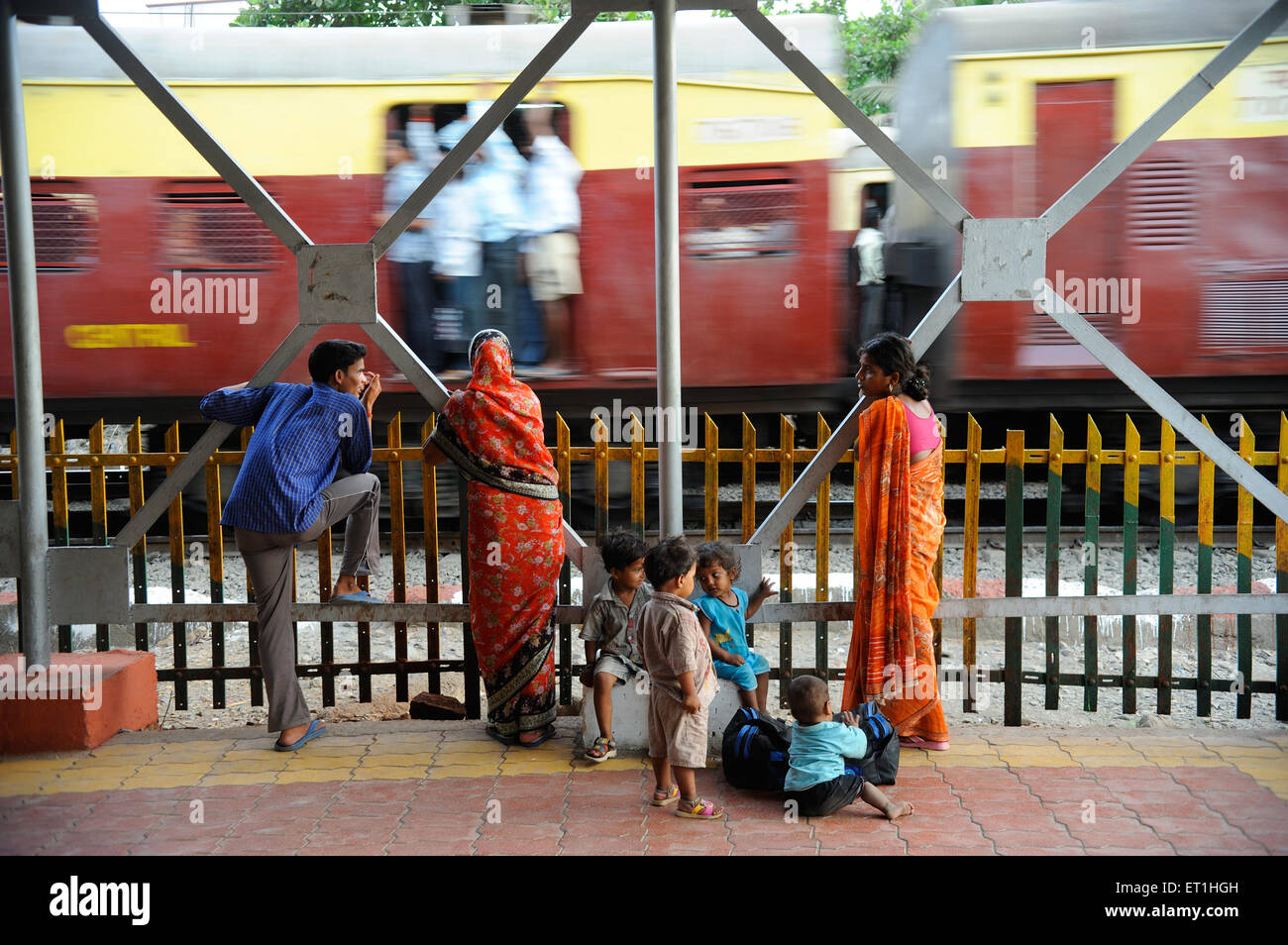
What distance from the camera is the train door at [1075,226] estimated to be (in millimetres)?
7520

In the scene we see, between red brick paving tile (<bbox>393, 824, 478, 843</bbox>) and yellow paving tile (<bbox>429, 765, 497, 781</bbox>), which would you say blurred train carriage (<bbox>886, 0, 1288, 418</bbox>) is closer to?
yellow paving tile (<bbox>429, 765, 497, 781</bbox>)

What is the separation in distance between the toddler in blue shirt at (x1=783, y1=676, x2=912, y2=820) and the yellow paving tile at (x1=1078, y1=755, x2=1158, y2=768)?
82 centimetres

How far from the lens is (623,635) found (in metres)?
3.69

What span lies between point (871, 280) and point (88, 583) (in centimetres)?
619

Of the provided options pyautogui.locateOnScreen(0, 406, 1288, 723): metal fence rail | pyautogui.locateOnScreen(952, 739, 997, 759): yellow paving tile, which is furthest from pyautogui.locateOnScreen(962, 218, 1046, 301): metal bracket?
pyautogui.locateOnScreen(952, 739, 997, 759): yellow paving tile

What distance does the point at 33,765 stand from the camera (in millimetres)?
3742

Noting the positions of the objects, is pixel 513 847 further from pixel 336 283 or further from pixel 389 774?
pixel 336 283

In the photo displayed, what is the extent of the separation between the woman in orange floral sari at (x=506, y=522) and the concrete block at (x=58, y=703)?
1424 millimetres

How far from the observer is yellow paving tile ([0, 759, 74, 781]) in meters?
3.70

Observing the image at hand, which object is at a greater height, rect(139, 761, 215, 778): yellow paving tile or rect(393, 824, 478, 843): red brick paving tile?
rect(139, 761, 215, 778): yellow paving tile

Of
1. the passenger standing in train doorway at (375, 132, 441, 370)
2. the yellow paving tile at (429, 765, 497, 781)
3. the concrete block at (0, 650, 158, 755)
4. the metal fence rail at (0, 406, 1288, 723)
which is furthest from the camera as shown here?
the passenger standing in train doorway at (375, 132, 441, 370)

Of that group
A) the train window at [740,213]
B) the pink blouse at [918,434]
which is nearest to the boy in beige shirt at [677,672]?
the pink blouse at [918,434]

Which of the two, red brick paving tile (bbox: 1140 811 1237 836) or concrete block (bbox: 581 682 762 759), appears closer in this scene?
red brick paving tile (bbox: 1140 811 1237 836)

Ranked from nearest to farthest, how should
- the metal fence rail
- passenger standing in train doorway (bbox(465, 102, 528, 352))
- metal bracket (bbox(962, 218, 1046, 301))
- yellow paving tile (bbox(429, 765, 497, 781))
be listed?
yellow paving tile (bbox(429, 765, 497, 781)) < metal bracket (bbox(962, 218, 1046, 301)) < the metal fence rail < passenger standing in train doorway (bbox(465, 102, 528, 352))
